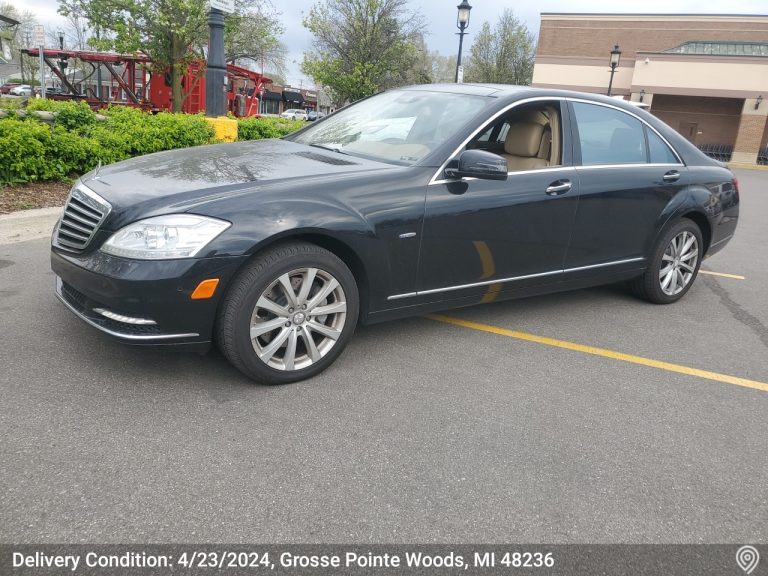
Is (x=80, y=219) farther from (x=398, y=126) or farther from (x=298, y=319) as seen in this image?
(x=398, y=126)

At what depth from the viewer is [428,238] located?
370 centimetres

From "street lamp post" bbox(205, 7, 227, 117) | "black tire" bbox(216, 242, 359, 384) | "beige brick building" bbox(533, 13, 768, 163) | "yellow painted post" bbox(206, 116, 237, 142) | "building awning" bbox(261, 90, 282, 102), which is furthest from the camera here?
"building awning" bbox(261, 90, 282, 102)

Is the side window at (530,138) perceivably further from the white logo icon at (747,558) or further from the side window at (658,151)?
the white logo icon at (747,558)

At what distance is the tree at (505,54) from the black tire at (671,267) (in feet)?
167

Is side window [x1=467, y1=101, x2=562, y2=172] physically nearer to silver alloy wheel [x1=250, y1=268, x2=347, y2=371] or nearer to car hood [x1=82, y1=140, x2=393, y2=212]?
car hood [x1=82, y1=140, x2=393, y2=212]

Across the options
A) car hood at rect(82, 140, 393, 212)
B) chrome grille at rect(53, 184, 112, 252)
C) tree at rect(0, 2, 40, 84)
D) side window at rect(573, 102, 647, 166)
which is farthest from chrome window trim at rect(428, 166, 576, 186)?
tree at rect(0, 2, 40, 84)

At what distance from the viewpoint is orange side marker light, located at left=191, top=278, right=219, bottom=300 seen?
118 inches

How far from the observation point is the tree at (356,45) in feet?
89.8

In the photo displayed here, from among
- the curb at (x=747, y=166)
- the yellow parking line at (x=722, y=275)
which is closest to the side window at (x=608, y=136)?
the yellow parking line at (x=722, y=275)

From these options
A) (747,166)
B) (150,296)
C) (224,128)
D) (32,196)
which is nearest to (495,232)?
(150,296)

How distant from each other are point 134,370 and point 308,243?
1.17 m

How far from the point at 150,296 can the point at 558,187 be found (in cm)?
272

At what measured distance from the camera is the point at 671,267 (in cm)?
530

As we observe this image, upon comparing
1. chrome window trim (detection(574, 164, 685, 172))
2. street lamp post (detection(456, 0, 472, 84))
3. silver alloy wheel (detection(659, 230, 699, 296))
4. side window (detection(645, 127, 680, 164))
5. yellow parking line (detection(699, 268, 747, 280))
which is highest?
street lamp post (detection(456, 0, 472, 84))
